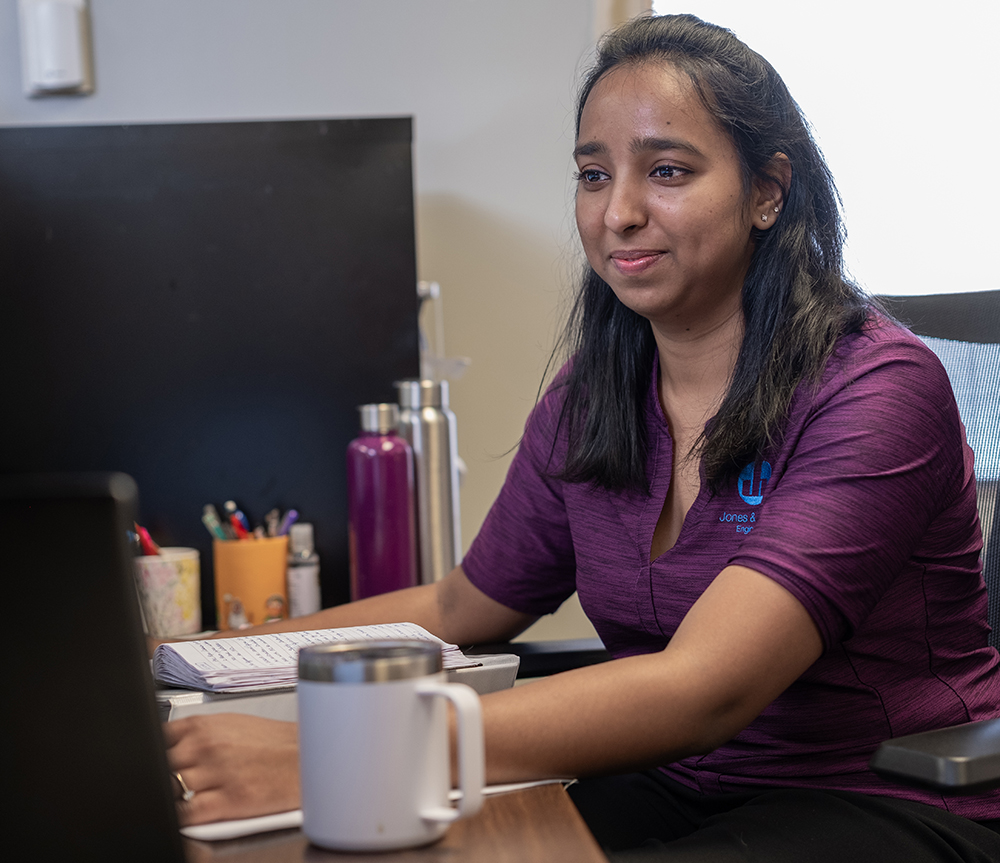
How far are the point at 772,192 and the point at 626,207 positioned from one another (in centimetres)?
17

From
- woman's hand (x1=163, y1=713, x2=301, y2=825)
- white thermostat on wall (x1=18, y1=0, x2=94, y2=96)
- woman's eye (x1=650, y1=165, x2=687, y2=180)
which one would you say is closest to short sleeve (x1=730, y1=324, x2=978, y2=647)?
woman's eye (x1=650, y1=165, x2=687, y2=180)

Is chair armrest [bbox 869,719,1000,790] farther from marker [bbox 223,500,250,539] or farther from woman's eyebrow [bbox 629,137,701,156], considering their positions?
marker [bbox 223,500,250,539]

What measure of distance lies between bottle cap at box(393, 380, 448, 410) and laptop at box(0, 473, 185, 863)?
1153mm

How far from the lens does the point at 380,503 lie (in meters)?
1.47

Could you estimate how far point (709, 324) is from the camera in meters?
1.04

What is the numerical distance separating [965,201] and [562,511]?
3.62ft

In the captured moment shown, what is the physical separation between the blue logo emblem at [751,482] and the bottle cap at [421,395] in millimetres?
666

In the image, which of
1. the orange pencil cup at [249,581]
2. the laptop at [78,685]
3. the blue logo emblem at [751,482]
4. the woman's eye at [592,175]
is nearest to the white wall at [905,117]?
the woman's eye at [592,175]

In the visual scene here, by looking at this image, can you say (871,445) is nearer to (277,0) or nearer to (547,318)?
(547,318)

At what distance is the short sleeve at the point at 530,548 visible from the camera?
3.75 feet

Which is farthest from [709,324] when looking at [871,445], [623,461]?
[871,445]

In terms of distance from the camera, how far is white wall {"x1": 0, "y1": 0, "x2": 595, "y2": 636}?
5.68 feet

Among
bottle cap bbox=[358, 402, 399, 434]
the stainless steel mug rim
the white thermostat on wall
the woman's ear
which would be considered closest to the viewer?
the stainless steel mug rim

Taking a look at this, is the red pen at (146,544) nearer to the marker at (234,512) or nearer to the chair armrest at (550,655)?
the marker at (234,512)
